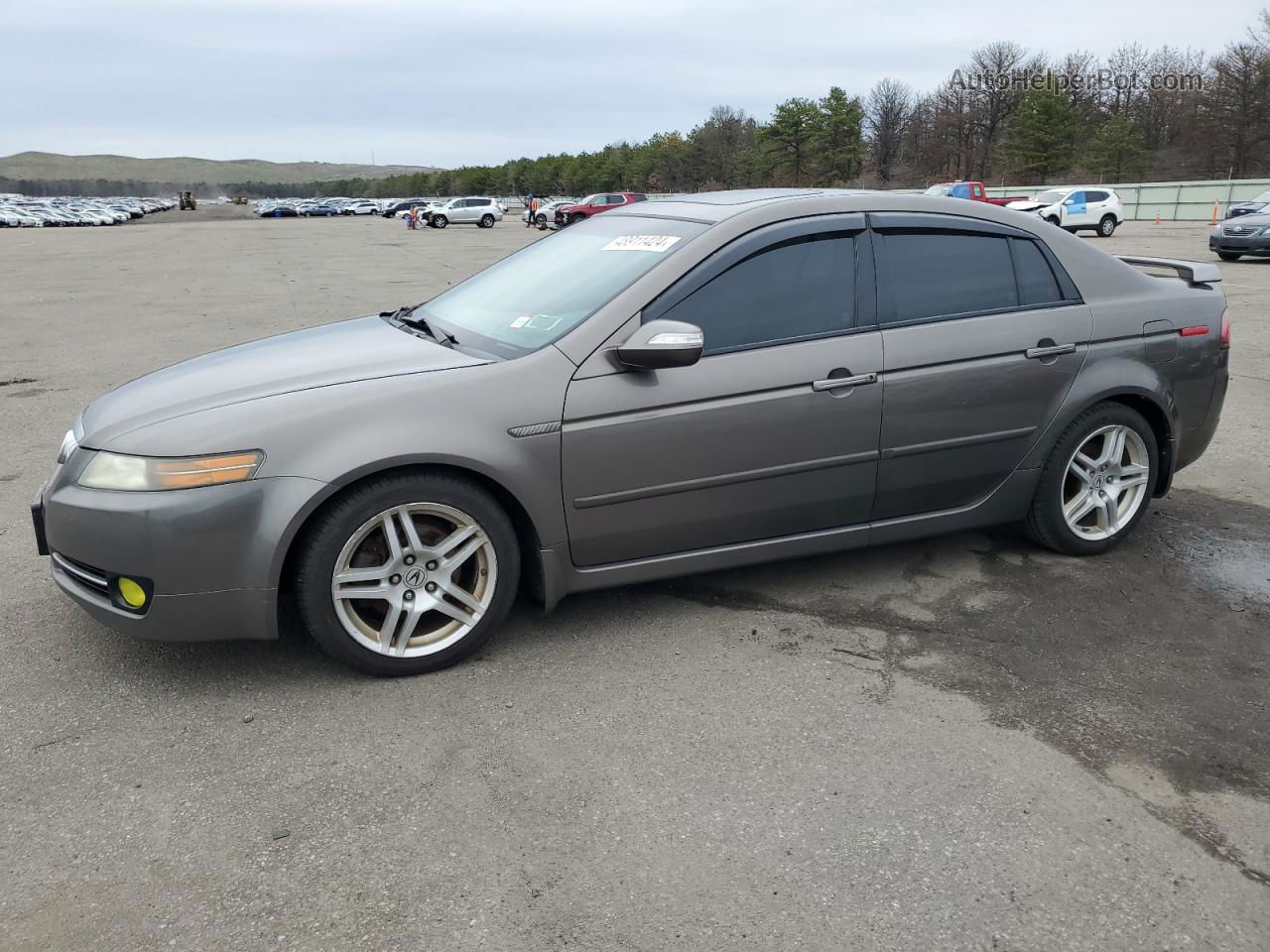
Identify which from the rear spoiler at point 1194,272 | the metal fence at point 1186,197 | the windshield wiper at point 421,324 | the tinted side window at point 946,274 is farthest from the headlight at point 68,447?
the metal fence at point 1186,197

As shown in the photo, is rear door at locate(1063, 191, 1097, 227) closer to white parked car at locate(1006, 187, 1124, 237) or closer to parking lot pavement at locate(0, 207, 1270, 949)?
white parked car at locate(1006, 187, 1124, 237)

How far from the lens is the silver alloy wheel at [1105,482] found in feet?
14.6

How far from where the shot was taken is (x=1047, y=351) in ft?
13.8

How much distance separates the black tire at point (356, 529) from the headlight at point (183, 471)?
28 cm

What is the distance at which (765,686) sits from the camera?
338 cm

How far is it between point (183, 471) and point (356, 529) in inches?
21.6

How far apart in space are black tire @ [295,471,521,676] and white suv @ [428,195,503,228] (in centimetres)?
5102

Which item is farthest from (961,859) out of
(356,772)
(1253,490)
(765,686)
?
(1253,490)

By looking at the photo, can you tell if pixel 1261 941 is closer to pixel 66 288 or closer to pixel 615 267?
pixel 615 267

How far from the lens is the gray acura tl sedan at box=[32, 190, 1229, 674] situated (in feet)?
10.6

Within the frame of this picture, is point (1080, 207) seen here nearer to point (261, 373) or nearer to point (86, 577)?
point (261, 373)

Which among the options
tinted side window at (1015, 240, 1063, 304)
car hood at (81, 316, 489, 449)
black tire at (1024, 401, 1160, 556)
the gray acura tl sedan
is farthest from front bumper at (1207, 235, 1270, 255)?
car hood at (81, 316, 489, 449)

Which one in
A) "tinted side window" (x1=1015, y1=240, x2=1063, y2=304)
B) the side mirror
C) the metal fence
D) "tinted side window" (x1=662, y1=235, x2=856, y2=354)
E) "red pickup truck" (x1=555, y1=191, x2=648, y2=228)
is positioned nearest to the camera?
the side mirror

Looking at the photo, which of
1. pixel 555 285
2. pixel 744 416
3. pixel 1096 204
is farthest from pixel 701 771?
pixel 1096 204
